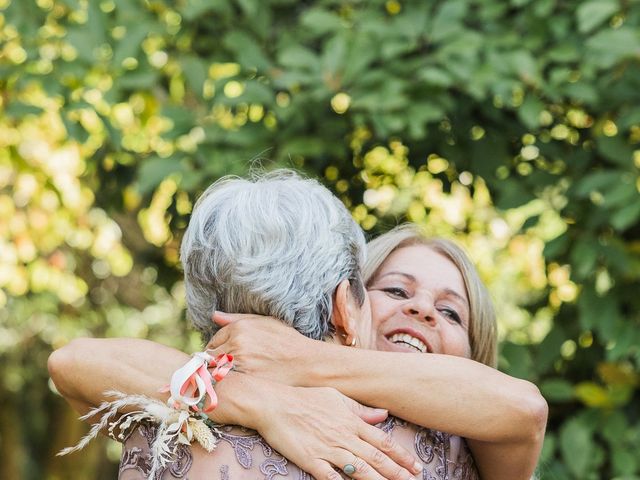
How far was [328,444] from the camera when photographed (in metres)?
1.92

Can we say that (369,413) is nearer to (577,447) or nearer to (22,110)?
(577,447)

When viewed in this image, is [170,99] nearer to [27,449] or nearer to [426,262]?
[426,262]

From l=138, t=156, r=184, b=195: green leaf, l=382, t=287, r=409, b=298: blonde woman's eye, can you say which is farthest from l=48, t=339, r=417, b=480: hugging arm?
l=138, t=156, r=184, b=195: green leaf

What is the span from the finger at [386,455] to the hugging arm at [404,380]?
56mm

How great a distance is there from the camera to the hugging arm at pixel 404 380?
1.96 meters

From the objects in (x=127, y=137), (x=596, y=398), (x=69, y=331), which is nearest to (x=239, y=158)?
(x=127, y=137)

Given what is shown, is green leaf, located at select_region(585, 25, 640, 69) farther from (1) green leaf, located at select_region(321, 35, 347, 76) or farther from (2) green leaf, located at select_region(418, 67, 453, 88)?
(1) green leaf, located at select_region(321, 35, 347, 76)

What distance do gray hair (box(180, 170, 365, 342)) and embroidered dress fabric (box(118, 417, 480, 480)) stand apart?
0.76 ft

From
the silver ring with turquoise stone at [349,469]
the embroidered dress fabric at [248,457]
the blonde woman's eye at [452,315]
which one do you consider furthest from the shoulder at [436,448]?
the blonde woman's eye at [452,315]

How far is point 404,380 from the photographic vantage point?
6.47 ft

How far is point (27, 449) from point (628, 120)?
24.1 feet

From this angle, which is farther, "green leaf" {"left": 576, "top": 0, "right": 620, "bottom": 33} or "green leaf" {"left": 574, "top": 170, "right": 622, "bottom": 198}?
"green leaf" {"left": 574, "top": 170, "right": 622, "bottom": 198}

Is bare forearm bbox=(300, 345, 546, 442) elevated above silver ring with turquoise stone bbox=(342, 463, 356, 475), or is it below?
above

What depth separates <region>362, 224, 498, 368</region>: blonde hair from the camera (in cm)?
260
